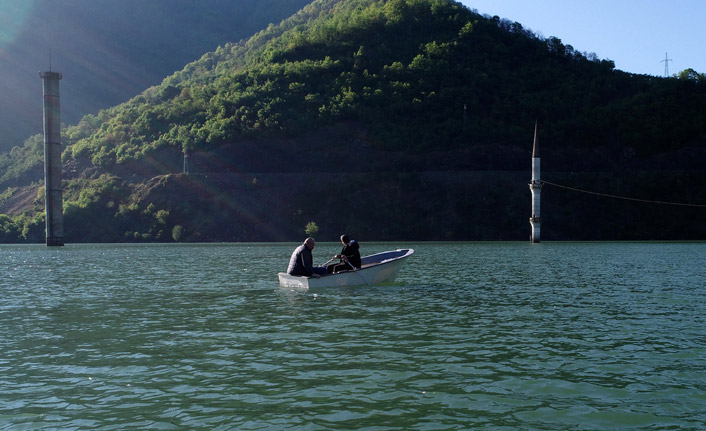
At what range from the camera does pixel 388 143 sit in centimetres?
12288

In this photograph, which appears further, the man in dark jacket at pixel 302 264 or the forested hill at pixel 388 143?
the forested hill at pixel 388 143

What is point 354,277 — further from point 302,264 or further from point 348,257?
point 302,264

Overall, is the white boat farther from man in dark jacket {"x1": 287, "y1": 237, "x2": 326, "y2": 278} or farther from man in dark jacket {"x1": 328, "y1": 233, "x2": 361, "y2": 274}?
man in dark jacket {"x1": 328, "y1": 233, "x2": 361, "y2": 274}

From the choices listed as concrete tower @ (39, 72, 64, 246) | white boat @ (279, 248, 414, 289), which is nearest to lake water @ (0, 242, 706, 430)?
white boat @ (279, 248, 414, 289)

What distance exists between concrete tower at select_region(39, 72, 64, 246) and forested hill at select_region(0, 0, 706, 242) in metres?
10.6

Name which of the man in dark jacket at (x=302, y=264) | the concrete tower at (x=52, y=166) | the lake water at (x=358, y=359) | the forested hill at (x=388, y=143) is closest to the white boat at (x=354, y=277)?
the man in dark jacket at (x=302, y=264)

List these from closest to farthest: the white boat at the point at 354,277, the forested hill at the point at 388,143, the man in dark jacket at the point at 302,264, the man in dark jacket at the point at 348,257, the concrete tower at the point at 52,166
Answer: the man in dark jacket at the point at 302,264 < the white boat at the point at 354,277 < the man in dark jacket at the point at 348,257 < the concrete tower at the point at 52,166 < the forested hill at the point at 388,143

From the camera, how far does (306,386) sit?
37.3 feet

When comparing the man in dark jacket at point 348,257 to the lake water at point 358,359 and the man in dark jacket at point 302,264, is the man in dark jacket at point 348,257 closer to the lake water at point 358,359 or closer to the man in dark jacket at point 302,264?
the man in dark jacket at point 302,264

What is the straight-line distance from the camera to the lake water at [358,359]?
9641mm

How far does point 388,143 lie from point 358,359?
111134 mm

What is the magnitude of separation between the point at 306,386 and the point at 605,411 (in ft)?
17.1

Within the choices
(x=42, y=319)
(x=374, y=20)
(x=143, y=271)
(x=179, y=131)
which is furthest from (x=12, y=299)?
(x=374, y=20)

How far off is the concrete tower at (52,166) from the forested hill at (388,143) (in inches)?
416
